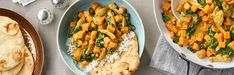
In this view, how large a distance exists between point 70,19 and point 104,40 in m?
0.15

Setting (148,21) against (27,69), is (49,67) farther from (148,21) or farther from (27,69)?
(148,21)

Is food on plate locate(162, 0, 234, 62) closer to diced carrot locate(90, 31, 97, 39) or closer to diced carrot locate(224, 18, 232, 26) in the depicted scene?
diced carrot locate(224, 18, 232, 26)

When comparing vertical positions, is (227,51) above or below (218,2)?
below

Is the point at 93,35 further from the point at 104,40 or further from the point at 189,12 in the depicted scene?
the point at 189,12

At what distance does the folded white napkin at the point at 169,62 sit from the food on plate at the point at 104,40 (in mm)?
81

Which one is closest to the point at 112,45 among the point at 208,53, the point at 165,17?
the point at 165,17

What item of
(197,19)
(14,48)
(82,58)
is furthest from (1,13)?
(197,19)

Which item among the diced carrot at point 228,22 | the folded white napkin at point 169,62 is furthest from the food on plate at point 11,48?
the diced carrot at point 228,22

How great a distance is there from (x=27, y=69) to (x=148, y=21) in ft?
1.34

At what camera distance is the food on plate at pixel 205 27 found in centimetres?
130

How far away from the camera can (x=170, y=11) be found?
1.37m

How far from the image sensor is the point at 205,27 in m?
1.33

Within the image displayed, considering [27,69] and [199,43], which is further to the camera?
[27,69]

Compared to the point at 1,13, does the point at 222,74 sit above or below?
below
